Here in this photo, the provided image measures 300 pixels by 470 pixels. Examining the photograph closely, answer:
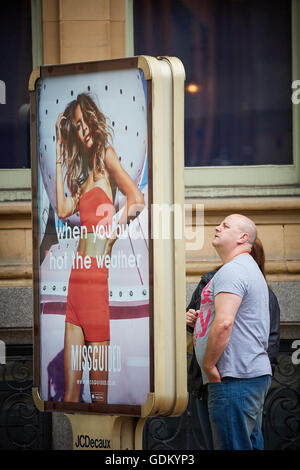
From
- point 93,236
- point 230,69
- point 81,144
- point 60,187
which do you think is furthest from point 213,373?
point 230,69

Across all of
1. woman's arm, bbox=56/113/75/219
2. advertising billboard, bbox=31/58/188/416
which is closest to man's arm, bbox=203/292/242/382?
advertising billboard, bbox=31/58/188/416

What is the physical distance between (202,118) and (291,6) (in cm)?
129

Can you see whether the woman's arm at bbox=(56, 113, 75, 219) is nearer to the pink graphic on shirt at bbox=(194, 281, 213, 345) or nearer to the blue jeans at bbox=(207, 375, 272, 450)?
the pink graphic on shirt at bbox=(194, 281, 213, 345)

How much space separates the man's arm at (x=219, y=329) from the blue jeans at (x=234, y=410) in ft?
0.29

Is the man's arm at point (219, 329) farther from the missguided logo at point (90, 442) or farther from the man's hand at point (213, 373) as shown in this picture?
the missguided logo at point (90, 442)

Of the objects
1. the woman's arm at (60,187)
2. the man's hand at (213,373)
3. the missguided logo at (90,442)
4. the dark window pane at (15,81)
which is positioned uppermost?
the dark window pane at (15,81)

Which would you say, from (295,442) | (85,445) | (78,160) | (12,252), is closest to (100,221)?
(78,160)

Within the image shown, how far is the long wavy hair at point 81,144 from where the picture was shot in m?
4.50

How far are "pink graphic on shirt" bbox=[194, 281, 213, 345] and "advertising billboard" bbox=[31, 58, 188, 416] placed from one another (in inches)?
31.5

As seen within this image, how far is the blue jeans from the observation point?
4938 millimetres

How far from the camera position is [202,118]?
767cm

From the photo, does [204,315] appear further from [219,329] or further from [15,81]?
[15,81]

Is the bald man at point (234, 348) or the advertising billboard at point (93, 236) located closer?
the advertising billboard at point (93, 236)

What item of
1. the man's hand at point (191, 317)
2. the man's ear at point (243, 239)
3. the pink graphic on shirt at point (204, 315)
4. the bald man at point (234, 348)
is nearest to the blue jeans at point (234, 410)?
the bald man at point (234, 348)
